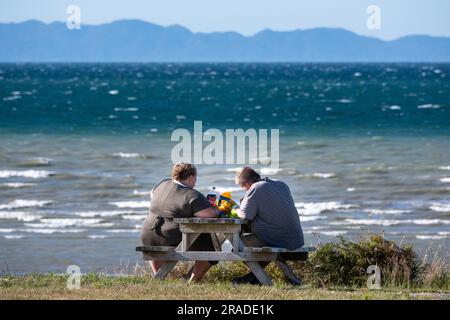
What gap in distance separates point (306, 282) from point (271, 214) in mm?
947

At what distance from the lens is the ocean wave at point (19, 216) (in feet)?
65.6

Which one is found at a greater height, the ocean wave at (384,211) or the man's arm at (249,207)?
the man's arm at (249,207)

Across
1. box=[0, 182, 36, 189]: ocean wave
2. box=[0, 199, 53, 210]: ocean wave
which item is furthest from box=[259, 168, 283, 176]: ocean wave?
box=[0, 199, 53, 210]: ocean wave

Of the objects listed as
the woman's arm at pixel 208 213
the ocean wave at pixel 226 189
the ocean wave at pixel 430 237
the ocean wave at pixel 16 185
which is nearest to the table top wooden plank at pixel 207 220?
the woman's arm at pixel 208 213

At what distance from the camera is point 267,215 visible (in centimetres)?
1047

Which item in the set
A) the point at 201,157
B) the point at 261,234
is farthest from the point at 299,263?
the point at 201,157

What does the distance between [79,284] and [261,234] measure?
178 centimetres

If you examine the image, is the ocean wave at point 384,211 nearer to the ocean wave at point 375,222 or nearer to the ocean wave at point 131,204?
the ocean wave at point 375,222

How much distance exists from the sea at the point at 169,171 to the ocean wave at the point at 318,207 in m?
0.04

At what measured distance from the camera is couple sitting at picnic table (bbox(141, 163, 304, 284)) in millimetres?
10414

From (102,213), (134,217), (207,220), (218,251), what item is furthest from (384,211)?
(207,220)

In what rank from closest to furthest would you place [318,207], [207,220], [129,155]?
[207,220] → [318,207] → [129,155]

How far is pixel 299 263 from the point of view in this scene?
11312 millimetres

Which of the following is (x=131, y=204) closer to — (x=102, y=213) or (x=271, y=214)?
(x=102, y=213)
